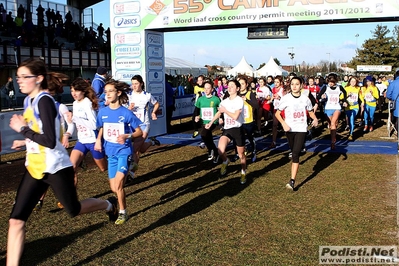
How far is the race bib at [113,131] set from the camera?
5594 mm

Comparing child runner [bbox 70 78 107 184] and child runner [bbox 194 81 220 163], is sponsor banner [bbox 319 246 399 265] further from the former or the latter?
child runner [bbox 194 81 220 163]

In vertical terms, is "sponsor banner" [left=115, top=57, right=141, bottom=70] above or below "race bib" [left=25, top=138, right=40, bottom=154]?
above

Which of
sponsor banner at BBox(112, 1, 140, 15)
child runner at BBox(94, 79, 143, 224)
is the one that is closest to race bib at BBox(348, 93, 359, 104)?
sponsor banner at BBox(112, 1, 140, 15)

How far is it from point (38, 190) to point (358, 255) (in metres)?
3.31

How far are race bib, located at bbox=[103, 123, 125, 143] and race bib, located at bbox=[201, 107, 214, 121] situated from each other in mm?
4244

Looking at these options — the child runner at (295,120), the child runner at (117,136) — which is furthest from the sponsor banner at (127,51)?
the child runner at (117,136)

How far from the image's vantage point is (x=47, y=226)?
559 cm

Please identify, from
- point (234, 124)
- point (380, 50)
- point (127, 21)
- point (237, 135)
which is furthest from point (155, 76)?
point (380, 50)

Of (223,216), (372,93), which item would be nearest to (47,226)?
(223,216)

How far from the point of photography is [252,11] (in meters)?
11.9

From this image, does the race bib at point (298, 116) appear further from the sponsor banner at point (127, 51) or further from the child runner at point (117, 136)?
the sponsor banner at point (127, 51)

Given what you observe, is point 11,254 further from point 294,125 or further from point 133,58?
point 133,58

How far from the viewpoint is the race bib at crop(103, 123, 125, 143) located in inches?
220

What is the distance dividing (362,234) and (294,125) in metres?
2.57
